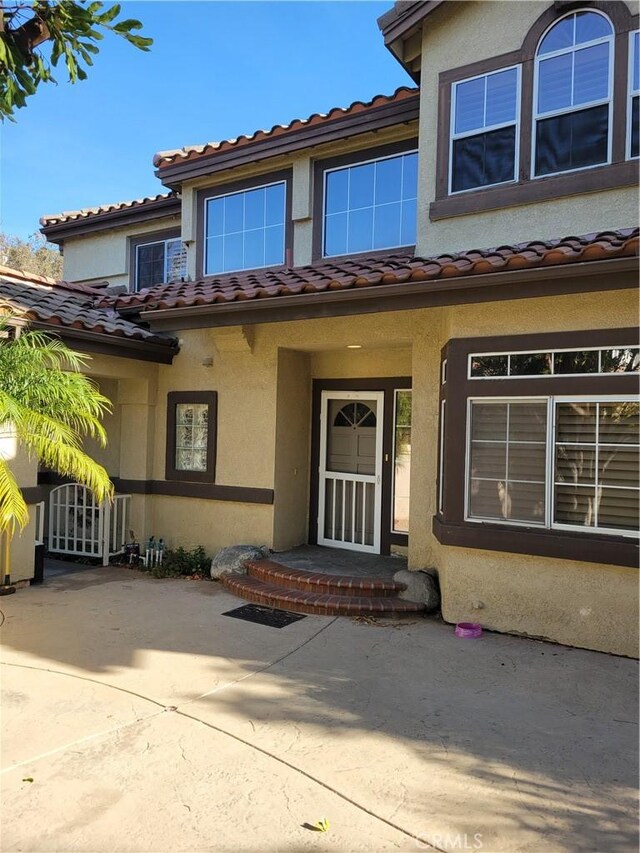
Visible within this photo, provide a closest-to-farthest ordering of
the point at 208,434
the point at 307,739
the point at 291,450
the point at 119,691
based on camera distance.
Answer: the point at 307,739
the point at 119,691
the point at 291,450
the point at 208,434

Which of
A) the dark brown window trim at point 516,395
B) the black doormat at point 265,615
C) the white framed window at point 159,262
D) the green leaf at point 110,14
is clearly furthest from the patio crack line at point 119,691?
the white framed window at point 159,262

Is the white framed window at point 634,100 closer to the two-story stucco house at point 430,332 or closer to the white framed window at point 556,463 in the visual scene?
the two-story stucco house at point 430,332

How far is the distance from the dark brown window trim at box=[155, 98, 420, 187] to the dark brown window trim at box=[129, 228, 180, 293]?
1.70 metres

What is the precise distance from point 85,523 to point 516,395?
6844 mm

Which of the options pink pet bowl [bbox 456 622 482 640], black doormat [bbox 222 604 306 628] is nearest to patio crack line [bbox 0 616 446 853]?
black doormat [bbox 222 604 306 628]

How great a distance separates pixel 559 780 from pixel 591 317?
159 inches

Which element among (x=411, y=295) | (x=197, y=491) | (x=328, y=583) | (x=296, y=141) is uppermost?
(x=296, y=141)

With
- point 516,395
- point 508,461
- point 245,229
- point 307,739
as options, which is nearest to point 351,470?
point 508,461

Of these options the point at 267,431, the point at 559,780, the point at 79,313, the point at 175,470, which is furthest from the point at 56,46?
the point at 559,780

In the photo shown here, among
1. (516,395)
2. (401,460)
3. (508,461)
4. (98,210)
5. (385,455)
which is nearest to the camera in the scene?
(516,395)

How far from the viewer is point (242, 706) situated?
443 cm

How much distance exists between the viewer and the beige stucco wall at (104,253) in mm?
12508

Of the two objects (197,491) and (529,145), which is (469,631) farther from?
(529,145)

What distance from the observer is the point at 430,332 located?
7336 mm
